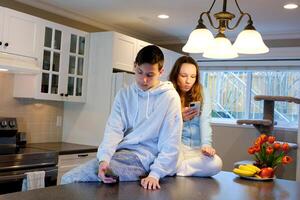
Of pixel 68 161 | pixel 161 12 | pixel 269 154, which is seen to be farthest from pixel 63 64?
pixel 269 154

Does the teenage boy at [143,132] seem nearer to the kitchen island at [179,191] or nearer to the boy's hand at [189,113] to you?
Answer: the kitchen island at [179,191]

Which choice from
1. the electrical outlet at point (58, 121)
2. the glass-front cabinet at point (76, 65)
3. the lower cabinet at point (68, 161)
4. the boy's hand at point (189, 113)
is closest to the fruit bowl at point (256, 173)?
the boy's hand at point (189, 113)

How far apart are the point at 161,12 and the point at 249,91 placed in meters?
2.00

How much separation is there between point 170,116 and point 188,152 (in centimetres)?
39

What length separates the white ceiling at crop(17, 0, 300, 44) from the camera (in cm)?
379

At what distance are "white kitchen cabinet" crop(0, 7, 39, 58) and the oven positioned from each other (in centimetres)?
65

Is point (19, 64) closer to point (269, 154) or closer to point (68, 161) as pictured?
point (68, 161)

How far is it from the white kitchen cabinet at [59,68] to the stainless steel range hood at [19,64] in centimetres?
9

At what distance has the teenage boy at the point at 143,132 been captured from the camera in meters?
1.73

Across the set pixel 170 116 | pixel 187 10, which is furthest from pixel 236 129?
pixel 170 116

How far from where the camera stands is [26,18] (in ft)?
11.8

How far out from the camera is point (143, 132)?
5.83ft

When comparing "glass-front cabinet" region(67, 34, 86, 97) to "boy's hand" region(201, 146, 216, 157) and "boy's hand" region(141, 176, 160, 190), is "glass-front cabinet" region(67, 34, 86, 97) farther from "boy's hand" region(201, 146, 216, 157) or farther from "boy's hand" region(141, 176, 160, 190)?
"boy's hand" region(141, 176, 160, 190)

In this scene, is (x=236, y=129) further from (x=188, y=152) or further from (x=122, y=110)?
(x=122, y=110)
